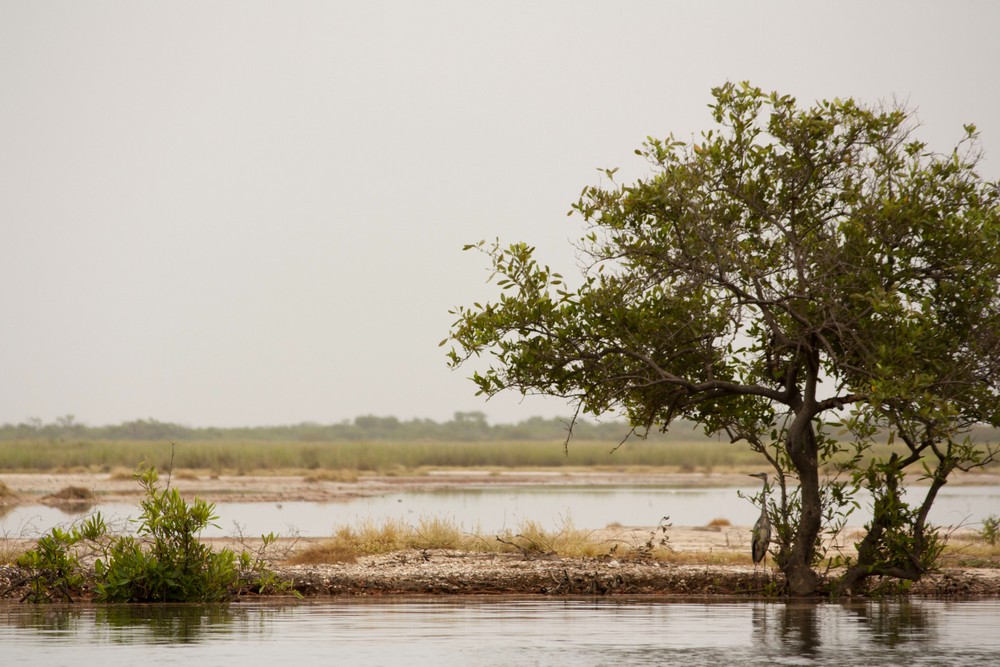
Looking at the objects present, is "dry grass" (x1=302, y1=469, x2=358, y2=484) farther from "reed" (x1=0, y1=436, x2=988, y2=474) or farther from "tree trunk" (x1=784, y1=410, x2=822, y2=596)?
"tree trunk" (x1=784, y1=410, x2=822, y2=596)

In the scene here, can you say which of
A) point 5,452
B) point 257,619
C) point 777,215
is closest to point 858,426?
point 777,215

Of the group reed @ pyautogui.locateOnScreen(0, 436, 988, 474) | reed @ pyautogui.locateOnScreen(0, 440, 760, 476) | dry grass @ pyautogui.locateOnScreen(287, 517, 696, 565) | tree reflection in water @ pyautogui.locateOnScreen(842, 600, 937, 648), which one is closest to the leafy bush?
dry grass @ pyautogui.locateOnScreen(287, 517, 696, 565)

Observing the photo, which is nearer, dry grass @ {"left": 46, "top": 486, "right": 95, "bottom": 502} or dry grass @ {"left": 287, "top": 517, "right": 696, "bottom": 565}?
dry grass @ {"left": 287, "top": 517, "right": 696, "bottom": 565}

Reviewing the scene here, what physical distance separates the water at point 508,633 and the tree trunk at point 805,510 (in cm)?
58

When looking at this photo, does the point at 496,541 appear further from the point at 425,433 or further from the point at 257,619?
the point at 425,433

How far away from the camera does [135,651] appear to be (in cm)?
1195

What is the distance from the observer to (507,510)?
4131cm

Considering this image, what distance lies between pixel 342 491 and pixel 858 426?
43123 mm

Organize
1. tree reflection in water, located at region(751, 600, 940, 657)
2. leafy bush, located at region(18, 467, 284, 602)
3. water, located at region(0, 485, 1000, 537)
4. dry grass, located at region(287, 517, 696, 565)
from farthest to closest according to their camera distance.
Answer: water, located at region(0, 485, 1000, 537) → dry grass, located at region(287, 517, 696, 565) → leafy bush, located at region(18, 467, 284, 602) → tree reflection in water, located at region(751, 600, 940, 657)

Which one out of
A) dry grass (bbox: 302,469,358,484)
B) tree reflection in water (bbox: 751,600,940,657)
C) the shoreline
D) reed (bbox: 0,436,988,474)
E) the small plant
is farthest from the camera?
reed (bbox: 0,436,988,474)

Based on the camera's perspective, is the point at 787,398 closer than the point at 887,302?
No

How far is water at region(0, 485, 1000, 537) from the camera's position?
32.9 m

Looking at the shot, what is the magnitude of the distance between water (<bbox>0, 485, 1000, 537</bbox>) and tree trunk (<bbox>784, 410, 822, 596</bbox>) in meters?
10.9

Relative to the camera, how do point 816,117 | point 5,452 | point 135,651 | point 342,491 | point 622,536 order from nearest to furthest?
point 135,651 → point 816,117 → point 622,536 → point 342,491 → point 5,452
